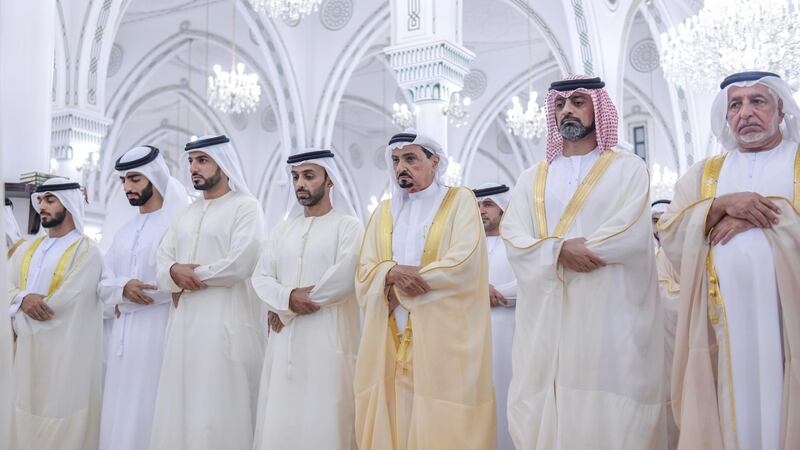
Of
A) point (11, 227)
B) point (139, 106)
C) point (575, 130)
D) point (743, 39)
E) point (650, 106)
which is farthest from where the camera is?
point (139, 106)

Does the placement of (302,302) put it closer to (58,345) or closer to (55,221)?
(58,345)

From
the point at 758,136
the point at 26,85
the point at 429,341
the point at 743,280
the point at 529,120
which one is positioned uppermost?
the point at 529,120

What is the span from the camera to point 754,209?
2.19 metres

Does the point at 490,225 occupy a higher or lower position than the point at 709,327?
higher

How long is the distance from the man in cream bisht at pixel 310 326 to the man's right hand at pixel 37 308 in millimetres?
946

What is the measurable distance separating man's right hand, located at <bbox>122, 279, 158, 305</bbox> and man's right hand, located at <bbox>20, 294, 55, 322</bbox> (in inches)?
15.5

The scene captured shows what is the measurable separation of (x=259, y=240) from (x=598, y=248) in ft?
4.78

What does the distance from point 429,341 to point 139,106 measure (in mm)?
11715

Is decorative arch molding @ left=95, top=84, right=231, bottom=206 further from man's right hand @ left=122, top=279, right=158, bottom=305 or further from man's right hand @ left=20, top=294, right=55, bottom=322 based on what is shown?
man's right hand @ left=122, top=279, right=158, bottom=305

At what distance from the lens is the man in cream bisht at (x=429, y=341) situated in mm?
2693

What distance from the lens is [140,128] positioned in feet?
51.1

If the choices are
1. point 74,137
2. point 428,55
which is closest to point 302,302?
point 428,55

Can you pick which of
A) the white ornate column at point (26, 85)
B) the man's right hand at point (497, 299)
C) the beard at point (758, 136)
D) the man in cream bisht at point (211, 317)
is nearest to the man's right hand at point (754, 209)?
the beard at point (758, 136)

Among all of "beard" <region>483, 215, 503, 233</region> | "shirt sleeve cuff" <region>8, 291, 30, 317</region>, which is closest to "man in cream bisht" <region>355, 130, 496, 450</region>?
"beard" <region>483, 215, 503, 233</region>
